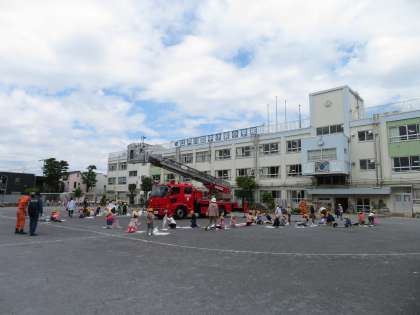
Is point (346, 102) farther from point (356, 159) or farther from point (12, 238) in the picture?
point (12, 238)

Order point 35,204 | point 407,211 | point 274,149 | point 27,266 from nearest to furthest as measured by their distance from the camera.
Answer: point 27,266
point 35,204
point 407,211
point 274,149

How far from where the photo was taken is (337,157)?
38.1 meters

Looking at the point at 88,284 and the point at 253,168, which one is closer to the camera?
the point at 88,284

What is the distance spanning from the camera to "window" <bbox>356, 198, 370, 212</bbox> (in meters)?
37.5

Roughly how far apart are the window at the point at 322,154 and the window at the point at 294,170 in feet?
11.5

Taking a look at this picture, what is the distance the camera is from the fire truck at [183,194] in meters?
25.9

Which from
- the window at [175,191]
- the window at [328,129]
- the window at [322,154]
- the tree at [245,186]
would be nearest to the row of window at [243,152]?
the window at [328,129]

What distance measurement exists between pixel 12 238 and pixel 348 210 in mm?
35293

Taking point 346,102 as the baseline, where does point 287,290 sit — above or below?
below

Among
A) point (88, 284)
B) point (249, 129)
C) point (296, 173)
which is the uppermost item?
point (249, 129)

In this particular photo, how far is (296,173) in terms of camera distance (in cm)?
4428

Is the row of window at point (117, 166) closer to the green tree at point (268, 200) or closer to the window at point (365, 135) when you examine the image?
the green tree at point (268, 200)

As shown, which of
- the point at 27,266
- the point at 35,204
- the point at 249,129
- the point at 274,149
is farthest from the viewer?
the point at 249,129

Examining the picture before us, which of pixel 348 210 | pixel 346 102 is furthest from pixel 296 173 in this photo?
pixel 346 102
